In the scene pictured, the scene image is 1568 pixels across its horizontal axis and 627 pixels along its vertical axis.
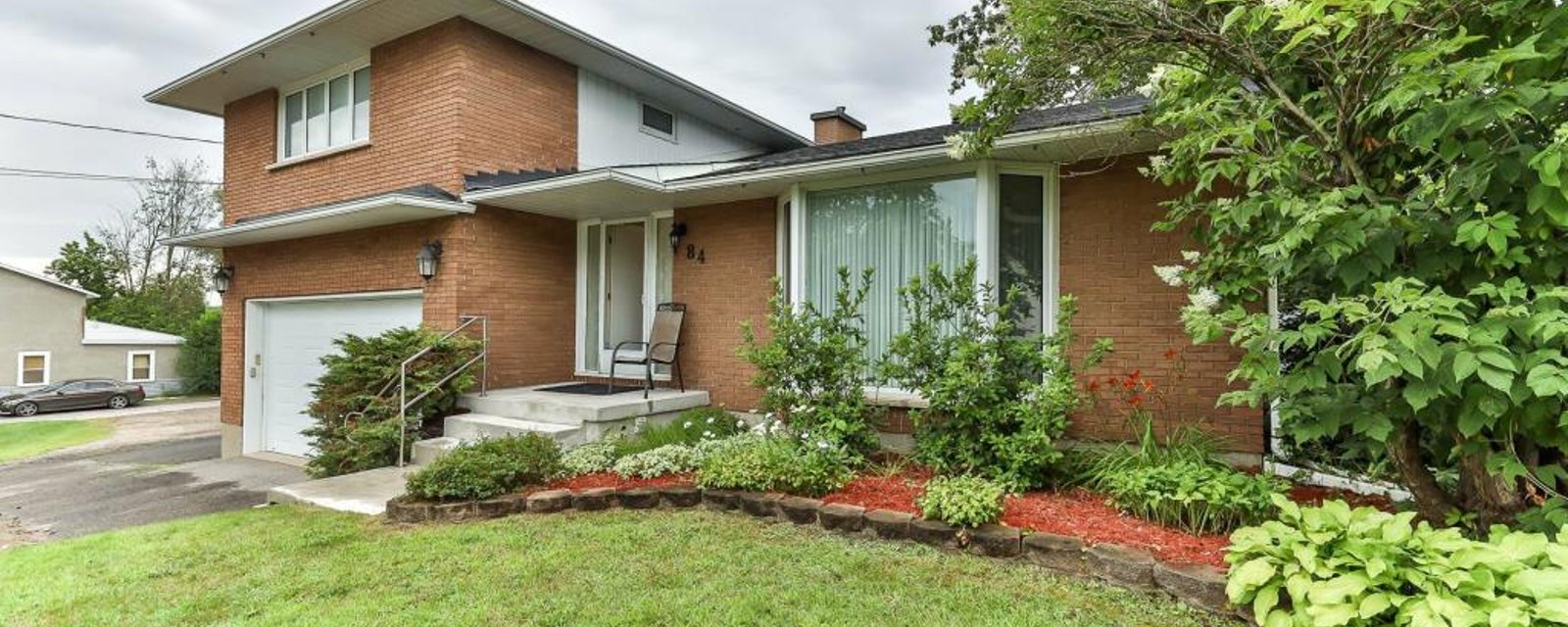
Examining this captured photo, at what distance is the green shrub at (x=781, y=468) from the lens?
185 inches

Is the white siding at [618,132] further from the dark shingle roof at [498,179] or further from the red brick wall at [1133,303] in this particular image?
the red brick wall at [1133,303]

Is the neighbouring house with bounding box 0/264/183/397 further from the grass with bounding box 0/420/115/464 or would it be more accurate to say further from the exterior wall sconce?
the exterior wall sconce

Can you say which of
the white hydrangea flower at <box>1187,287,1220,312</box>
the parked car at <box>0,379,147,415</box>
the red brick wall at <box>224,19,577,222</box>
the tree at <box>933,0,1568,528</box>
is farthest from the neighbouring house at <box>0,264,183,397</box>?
the tree at <box>933,0,1568,528</box>

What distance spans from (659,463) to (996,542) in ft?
8.95

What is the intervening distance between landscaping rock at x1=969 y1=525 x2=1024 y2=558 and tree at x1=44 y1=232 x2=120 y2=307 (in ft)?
154

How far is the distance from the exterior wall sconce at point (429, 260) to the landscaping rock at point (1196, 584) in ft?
24.2

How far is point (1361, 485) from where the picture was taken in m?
4.50

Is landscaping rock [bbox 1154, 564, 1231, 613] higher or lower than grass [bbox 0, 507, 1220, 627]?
higher

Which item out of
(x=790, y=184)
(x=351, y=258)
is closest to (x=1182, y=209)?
(x=790, y=184)

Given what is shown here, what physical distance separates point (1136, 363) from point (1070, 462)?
1.15 metres

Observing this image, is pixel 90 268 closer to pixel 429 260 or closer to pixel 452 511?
pixel 429 260

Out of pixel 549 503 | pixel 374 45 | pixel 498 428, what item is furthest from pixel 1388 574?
pixel 374 45

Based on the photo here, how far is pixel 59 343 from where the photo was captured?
995 inches

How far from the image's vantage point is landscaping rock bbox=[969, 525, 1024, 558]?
3.68 metres
